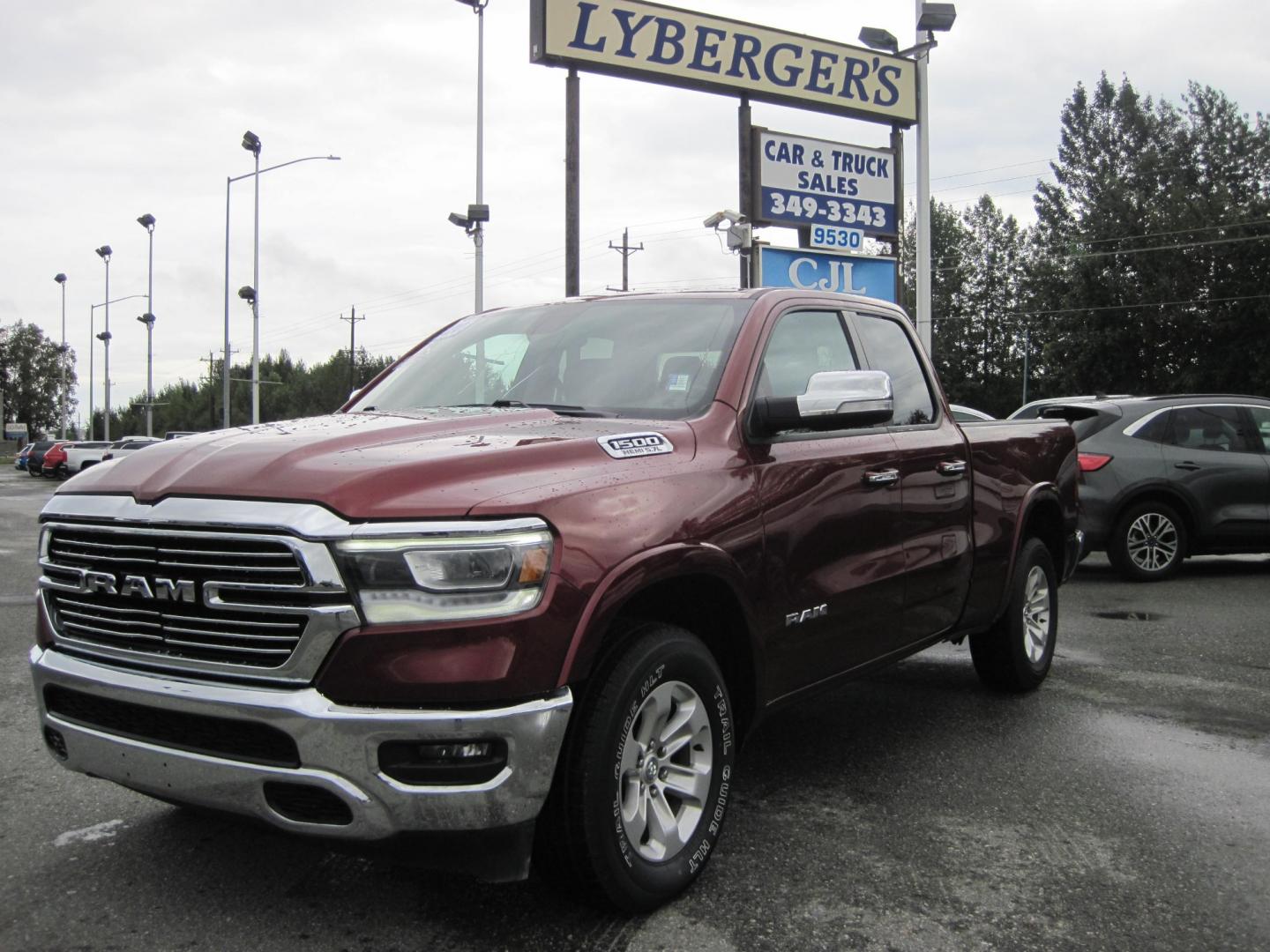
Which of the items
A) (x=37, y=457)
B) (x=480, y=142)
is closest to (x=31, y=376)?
(x=37, y=457)

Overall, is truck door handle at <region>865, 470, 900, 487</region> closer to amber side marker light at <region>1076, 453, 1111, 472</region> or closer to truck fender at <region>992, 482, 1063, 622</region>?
truck fender at <region>992, 482, 1063, 622</region>

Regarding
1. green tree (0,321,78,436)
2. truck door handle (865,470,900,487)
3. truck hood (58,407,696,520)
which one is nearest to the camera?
truck hood (58,407,696,520)

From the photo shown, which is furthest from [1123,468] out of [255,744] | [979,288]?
[979,288]

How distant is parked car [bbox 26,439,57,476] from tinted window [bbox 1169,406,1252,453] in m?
47.5

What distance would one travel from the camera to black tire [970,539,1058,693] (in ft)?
19.4

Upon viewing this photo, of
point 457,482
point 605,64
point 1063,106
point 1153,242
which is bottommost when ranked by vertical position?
point 457,482

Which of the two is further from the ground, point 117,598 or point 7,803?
point 117,598

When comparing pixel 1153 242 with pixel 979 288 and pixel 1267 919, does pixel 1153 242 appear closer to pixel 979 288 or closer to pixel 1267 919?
pixel 979 288

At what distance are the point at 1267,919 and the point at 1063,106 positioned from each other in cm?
7034

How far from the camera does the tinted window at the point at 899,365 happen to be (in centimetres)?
511

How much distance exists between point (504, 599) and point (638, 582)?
0.44 m

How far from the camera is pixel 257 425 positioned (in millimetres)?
3912

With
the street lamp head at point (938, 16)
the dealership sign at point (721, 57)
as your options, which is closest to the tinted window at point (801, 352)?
the street lamp head at point (938, 16)

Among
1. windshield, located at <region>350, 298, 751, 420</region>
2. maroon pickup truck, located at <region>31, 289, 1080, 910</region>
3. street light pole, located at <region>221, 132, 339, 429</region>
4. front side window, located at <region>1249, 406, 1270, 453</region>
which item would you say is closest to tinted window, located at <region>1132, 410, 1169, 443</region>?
front side window, located at <region>1249, 406, 1270, 453</region>
